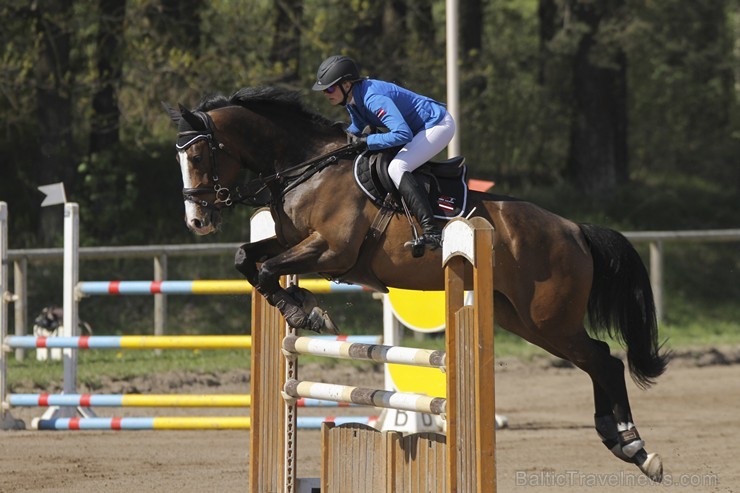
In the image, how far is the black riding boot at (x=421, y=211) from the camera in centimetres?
554

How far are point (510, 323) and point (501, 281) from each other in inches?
12.6

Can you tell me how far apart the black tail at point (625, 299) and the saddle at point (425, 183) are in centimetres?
81

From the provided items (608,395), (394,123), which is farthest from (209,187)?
(608,395)

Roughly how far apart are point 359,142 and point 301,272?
717 millimetres

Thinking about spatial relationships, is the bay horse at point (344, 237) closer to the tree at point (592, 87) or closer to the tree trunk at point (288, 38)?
the tree trunk at point (288, 38)

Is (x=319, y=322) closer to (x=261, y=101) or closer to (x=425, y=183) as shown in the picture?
(x=425, y=183)

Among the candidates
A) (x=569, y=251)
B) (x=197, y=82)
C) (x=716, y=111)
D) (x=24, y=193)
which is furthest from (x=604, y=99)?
(x=569, y=251)

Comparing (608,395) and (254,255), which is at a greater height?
(254,255)

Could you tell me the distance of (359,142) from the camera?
580 cm

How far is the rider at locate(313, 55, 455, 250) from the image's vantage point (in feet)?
18.1

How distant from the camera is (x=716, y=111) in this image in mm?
20672

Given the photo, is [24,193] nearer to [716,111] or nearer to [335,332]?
[335,332]

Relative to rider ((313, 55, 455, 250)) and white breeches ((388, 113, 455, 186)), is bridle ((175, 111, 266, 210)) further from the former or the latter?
white breeches ((388, 113, 455, 186))

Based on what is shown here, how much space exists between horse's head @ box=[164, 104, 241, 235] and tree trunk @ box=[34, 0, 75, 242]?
23.7 feet
